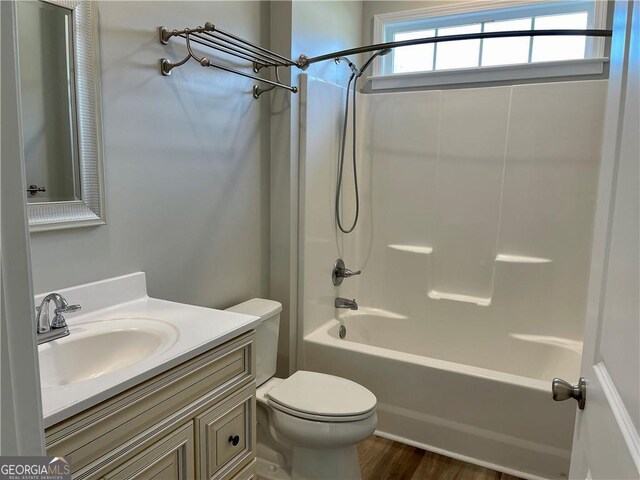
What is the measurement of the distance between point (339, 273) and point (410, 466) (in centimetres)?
110

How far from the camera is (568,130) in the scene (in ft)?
8.20

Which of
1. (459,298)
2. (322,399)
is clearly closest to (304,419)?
(322,399)

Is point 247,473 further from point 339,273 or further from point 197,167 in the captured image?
point 339,273

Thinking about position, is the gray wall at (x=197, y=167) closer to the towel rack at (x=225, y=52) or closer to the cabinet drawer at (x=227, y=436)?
the towel rack at (x=225, y=52)

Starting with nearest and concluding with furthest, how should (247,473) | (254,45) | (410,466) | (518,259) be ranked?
1. (247,473)
2. (254,45)
3. (410,466)
4. (518,259)

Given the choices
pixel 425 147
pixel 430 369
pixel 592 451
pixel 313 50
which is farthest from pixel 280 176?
pixel 592 451

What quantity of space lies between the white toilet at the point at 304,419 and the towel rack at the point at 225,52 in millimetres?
1024

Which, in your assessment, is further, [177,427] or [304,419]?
[304,419]

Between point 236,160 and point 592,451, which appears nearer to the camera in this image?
point 592,451

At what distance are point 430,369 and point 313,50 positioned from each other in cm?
173

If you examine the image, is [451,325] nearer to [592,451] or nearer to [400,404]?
[400,404]

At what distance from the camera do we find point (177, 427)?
1.22 m

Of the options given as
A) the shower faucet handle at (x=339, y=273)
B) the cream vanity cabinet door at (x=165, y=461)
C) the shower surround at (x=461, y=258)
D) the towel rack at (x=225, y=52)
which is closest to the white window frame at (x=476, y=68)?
the shower surround at (x=461, y=258)

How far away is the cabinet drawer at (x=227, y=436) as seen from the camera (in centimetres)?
133
